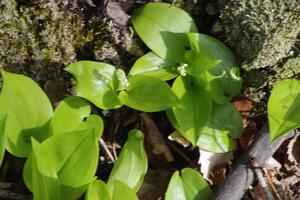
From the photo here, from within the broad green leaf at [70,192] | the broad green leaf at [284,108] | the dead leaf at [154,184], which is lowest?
the dead leaf at [154,184]

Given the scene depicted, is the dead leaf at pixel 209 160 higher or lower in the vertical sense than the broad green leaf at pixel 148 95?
lower

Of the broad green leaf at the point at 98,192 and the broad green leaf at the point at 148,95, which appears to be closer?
the broad green leaf at the point at 98,192

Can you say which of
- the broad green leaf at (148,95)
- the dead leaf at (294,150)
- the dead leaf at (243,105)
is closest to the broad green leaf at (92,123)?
the broad green leaf at (148,95)

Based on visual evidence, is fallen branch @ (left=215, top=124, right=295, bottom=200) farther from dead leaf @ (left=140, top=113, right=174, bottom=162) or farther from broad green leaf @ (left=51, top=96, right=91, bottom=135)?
broad green leaf @ (left=51, top=96, right=91, bottom=135)

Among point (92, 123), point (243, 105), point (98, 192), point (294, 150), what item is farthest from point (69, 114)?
point (294, 150)

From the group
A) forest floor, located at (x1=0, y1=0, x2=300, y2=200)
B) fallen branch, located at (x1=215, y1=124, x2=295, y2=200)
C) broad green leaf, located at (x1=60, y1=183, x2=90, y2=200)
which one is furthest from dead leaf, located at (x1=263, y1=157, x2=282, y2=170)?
broad green leaf, located at (x1=60, y1=183, x2=90, y2=200)

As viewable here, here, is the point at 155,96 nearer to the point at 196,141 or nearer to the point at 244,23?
the point at 196,141

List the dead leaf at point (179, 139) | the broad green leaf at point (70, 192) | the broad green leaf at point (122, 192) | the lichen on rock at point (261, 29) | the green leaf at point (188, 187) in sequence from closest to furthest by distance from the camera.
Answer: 1. the broad green leaf at point (122, 192)
2. the broad green leaf at point (70, 192)
3. the green leaf at point (188, 187)
4. the lichen on rock at point (261, 29)
5. the dead leaf at point (179, 139)

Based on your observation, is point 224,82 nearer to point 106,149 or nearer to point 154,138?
point 154,138

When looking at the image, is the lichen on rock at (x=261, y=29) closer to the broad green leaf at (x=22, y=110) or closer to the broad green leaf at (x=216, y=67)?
the broad green leaf at (x=216, y=67)
